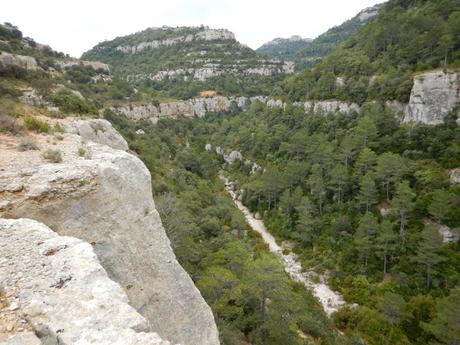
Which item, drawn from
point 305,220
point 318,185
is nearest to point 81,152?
point 305,220

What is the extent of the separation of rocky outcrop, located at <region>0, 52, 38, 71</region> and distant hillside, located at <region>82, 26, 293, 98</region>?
61.1 metres

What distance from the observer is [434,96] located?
1847 inches

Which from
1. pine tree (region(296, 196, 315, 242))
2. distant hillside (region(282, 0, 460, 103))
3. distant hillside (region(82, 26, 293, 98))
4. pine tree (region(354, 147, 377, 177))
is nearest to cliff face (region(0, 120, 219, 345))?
pine tree (region(296, 196, 315, 242))

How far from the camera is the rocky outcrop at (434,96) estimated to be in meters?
45.9

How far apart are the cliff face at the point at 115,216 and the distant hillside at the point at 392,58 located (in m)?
51.5

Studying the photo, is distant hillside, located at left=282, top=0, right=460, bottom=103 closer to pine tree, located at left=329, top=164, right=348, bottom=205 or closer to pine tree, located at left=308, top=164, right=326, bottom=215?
pine tree, located at left=329, top=164, right=348, bottom=205

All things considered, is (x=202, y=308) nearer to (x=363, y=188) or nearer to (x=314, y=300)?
(x=314, y=300)

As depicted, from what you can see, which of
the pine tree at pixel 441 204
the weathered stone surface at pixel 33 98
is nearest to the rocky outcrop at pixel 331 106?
the pine tree at pixel 441 204

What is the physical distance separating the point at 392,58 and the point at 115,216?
65973 mm

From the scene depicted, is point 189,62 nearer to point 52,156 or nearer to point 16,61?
point 16,61

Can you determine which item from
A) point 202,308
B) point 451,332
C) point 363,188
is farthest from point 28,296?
point 363,188

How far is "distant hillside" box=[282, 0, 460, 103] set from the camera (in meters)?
51.6

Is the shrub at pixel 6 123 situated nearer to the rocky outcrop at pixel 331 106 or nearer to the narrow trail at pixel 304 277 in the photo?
the narrow trail at pixel 304 277

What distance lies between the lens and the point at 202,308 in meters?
12.8
